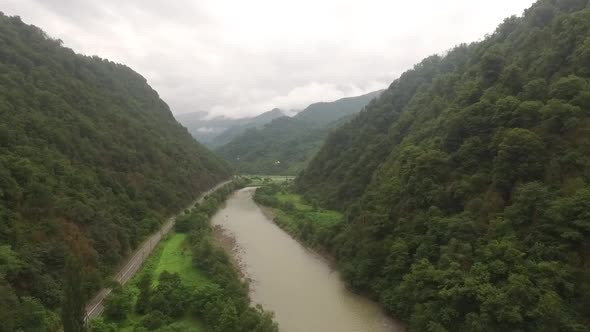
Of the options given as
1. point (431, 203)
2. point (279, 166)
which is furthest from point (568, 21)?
point (279, 166)

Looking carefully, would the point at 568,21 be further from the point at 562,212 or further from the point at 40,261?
the point at 40,261

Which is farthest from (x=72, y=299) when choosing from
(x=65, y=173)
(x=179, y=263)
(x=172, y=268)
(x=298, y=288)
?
(x=65, y=173)

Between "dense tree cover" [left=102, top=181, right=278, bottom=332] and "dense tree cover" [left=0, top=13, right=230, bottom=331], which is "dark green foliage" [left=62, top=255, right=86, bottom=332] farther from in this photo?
"dense tree cover" [left=102, top=181, right=278, bottom=332]

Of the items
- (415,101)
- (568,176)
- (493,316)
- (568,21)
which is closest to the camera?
(493,316)

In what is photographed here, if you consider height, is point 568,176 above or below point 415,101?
below

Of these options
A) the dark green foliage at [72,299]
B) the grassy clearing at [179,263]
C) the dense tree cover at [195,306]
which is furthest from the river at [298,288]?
the dark green foliage at [72,299]

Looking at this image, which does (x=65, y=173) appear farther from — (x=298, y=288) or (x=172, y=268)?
(x=298, y=288)

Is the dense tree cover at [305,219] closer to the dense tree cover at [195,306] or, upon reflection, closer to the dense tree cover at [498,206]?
the dense tree cover at [498,206]
